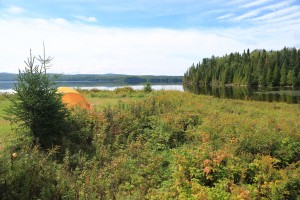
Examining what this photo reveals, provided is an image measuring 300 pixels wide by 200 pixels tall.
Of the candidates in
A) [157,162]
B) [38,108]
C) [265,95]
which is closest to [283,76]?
[265,95]

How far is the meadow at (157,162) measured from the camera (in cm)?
653

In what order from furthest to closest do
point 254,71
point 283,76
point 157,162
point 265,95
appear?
point 254,71 < point 283,76 < point 265,95 < point 157,162

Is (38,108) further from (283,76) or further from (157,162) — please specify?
(283,76)

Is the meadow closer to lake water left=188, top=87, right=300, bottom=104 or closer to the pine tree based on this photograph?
lake water left=188, top=87, right=300, bottom=104

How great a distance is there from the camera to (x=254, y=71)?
336 feet

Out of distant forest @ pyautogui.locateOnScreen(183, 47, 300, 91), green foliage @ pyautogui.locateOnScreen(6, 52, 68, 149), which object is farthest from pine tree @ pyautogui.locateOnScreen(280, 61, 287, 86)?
green foliage @ pyautogui.locateOnScreen(6, 52, 68, 149)

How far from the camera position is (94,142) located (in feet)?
34.3

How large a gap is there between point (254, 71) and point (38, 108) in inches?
4025

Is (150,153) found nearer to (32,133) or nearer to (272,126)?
(32,133)

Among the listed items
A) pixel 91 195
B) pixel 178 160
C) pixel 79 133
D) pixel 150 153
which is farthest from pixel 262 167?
pixel 79 133

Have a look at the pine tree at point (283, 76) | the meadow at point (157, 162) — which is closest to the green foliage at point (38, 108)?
the meadow at point (157, 162)

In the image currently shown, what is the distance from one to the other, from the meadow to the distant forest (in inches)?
2780

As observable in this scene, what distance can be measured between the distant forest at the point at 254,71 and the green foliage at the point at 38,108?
72.9 metres

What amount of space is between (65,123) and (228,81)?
107889mm
